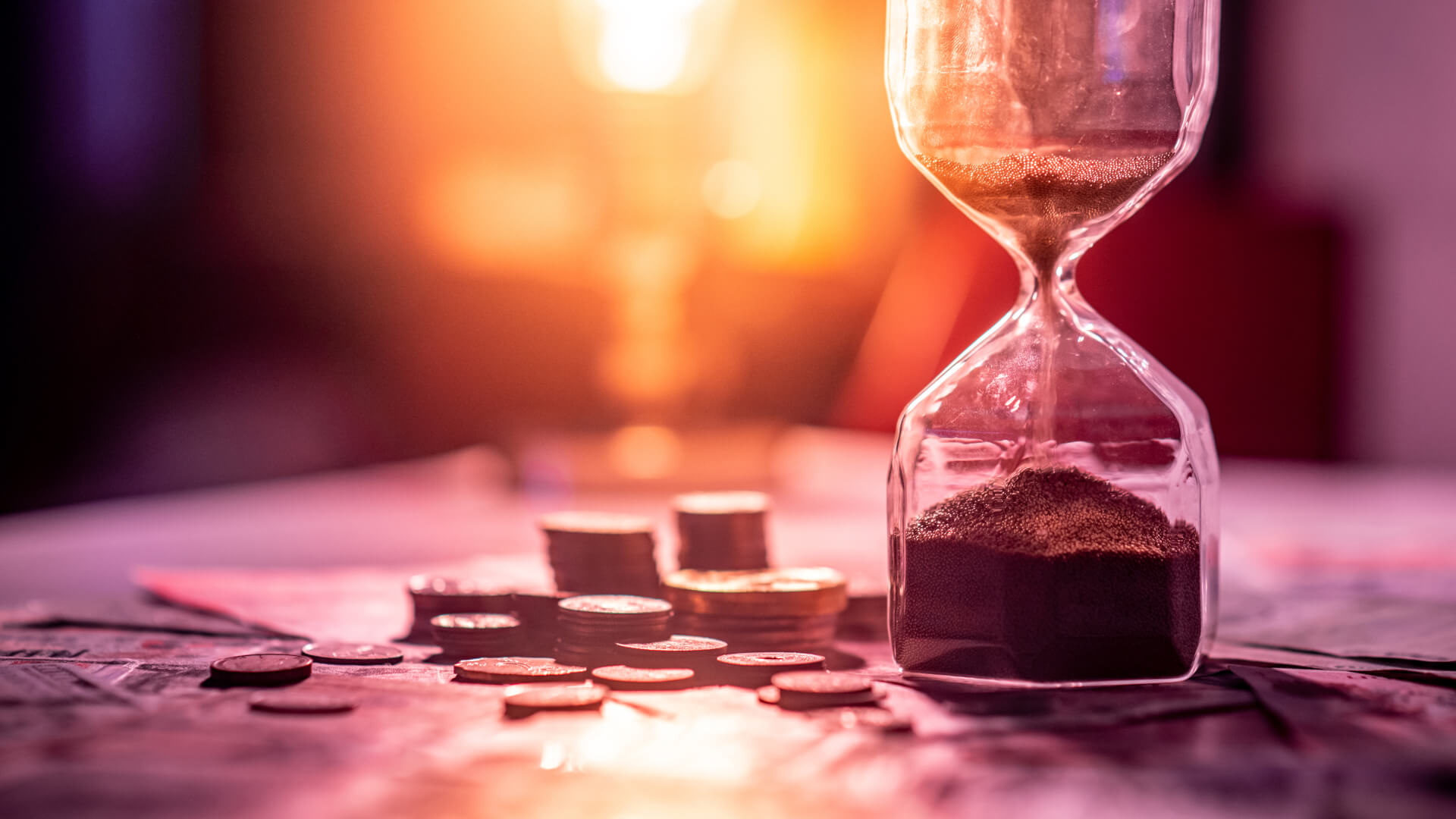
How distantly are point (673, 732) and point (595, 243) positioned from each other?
172 inches

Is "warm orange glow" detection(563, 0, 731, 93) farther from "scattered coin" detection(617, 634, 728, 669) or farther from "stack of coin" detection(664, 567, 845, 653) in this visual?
"scattered coin" detection(617, 634, 728, 669)

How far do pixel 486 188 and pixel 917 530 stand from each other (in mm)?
5580

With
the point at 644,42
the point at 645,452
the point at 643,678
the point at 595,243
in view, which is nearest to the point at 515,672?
the point at 643,678

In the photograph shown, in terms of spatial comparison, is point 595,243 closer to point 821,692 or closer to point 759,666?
point 759,666

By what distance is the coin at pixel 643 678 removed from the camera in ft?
4.28

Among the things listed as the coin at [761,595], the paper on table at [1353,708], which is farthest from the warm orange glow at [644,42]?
the paper on table at [1353,708]

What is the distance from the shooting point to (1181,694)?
1271 mm

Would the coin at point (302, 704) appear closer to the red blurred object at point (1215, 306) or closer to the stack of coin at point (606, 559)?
the stack of coin at point (606, 559)

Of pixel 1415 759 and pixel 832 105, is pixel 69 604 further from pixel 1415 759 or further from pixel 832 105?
pixel 832 105

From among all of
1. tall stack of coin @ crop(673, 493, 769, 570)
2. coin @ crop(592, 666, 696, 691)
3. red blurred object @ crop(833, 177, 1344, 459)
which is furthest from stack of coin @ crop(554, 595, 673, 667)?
red blurred object @ crop(833, 177, 1344, 459)

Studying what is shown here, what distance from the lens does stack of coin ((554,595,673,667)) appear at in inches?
57.7

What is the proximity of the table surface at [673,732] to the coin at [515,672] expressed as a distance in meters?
0.03

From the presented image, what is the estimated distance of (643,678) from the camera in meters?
1.31

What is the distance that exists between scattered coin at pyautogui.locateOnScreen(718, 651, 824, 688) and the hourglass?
0.10m
